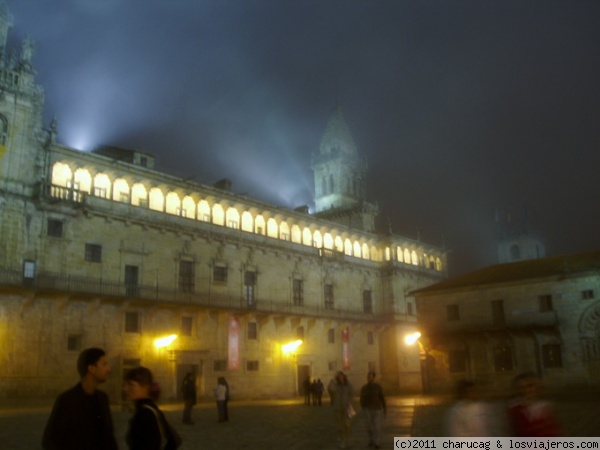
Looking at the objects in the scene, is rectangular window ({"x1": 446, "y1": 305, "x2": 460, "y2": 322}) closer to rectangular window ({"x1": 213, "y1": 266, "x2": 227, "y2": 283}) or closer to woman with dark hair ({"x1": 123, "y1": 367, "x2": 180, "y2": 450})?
rectangular window ({"x1": 213, "y1": 266, "x2": 227, "y2": 283})

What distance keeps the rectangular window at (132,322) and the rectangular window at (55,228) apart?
5.81 meters

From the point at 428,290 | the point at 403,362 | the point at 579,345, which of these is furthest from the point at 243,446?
the point at 403,362

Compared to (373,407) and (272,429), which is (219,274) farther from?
(373,407)

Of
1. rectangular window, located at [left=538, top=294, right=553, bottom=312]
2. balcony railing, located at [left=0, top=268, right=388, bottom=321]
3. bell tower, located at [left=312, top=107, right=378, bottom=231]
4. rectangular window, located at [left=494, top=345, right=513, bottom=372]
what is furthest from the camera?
bell tower, located at [left=312, top=107, right=378, bottom=231]

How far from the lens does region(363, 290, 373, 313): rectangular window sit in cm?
5066

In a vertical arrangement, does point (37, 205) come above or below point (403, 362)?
above

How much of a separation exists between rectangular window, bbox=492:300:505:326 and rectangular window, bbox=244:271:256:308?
1565 centimetres

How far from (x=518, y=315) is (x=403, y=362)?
16.9 metres

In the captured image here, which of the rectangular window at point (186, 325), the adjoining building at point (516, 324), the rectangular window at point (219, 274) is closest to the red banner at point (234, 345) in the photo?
the rectangular window at point (219, 274)

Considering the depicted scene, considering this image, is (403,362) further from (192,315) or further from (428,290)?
(192,315)

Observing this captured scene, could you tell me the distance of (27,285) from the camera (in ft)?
95.2

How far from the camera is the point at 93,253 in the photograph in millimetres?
32750

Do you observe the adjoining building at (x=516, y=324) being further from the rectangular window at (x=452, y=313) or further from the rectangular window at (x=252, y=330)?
the rectangular window at (x=252, y=330)

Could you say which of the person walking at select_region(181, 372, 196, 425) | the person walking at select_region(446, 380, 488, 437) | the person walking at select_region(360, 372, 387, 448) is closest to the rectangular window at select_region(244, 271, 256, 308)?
the person walking at select_region(181, 372, 196, 425)
